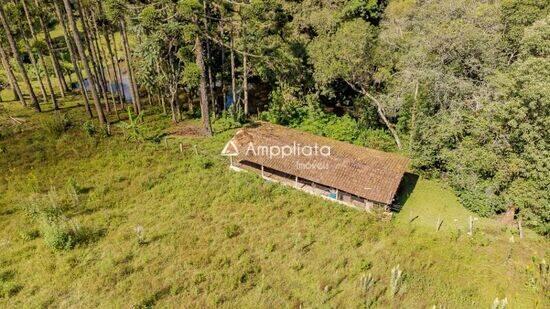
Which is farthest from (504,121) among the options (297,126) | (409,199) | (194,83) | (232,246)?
(194,83)

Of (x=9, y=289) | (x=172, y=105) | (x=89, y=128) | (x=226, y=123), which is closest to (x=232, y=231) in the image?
(x=9, y=289)

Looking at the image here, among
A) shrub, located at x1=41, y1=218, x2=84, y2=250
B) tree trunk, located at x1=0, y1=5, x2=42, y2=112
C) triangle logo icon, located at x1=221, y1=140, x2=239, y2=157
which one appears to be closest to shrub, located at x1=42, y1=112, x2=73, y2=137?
tree trunk, located at x1=0, y1=5, x2=42, y2=112

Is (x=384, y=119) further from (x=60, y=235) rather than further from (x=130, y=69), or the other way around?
(x=60, y=235)

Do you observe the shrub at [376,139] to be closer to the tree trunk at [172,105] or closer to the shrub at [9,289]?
the tree trunk at [172,105]

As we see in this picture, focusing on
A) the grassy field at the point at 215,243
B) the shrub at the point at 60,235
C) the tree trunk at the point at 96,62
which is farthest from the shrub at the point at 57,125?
the shrub at the point at 60,235

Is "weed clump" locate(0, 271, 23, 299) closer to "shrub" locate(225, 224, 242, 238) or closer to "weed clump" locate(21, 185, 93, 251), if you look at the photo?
"weed clump" locate(21, 185, 93, 251)

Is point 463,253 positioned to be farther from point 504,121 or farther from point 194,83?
point 194,83
